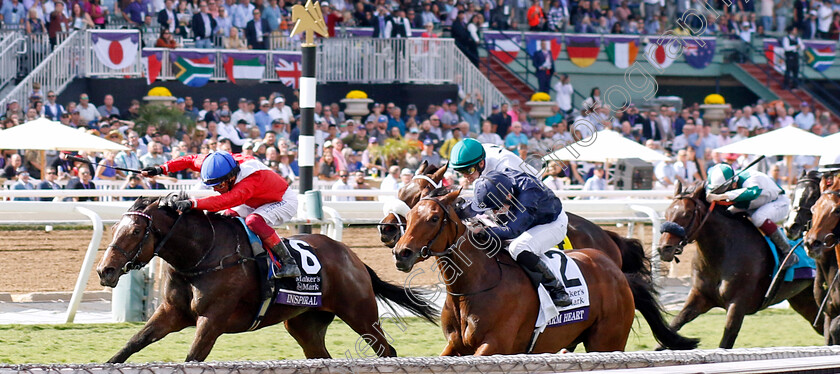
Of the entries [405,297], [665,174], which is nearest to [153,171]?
[405,297]

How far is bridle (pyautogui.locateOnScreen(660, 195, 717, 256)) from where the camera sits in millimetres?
6988

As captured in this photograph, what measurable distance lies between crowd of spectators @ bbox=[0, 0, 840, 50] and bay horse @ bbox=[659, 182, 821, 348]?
5.61m

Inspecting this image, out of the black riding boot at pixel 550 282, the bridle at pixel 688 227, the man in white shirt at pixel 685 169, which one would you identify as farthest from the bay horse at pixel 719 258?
the man in white shirt at pixel 685 169

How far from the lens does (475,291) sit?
498 cm

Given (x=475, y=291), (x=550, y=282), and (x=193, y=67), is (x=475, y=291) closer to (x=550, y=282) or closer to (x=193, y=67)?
(x=550, y=282)

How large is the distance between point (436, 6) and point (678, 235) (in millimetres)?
13188

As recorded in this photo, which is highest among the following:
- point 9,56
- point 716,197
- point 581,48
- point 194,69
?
point 581,48

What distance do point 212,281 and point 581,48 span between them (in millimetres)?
16409

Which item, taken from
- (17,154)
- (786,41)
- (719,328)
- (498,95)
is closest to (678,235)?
(719,328)

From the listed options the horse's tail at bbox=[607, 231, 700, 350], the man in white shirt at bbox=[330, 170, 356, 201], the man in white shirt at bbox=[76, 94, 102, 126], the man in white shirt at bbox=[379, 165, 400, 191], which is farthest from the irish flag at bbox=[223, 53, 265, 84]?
the horse's tail at bbox=[607, 231, 700, 350]

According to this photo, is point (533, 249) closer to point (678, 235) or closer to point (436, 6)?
point (678, 235)

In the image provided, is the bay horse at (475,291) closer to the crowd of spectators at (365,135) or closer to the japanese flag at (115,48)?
the crowd of spectators at (365,135)

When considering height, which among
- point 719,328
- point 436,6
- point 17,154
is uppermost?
point 436,6

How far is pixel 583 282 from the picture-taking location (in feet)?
17.4
